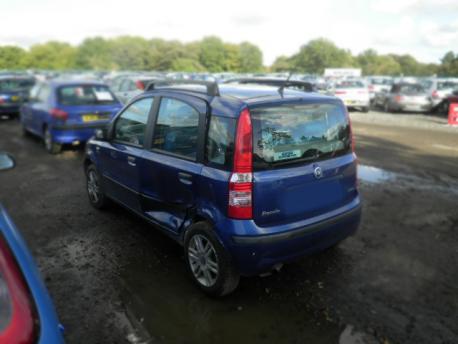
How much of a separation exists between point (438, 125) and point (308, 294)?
43.5ft

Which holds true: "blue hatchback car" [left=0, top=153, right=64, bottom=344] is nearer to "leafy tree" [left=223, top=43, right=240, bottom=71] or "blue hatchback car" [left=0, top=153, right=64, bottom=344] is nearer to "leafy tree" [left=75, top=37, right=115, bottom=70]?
"leafy tree" [left=75, top=37, right=115, bottom=70]

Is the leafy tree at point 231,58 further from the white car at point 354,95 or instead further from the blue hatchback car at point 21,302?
the blue hatchback car at point 21,302

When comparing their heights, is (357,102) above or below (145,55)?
below

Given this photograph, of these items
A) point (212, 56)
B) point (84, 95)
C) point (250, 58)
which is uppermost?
point (250, 58)

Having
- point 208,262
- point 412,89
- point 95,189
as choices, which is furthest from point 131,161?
point 412,89

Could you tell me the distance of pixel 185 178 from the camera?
3.48 m

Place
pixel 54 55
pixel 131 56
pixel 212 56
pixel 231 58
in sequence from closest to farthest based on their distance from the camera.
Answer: pixel 54 55 < pixel 131 56 < pixel 212 56 < pixel 231 58

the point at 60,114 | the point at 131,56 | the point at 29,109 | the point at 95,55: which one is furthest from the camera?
the point at 95,55

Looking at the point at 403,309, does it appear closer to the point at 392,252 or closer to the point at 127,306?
the point at 392,252

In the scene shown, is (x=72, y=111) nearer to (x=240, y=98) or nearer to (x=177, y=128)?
(x=177, y=128)

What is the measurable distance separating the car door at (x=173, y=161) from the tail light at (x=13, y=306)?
1.84 meters

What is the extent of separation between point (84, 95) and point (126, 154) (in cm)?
563

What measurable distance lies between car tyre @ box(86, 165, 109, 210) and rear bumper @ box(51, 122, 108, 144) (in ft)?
12.0

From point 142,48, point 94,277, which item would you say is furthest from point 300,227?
point 142,48
